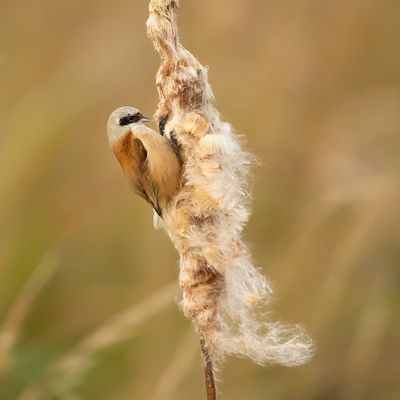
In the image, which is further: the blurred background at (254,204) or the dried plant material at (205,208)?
the blurred background at (254,204)

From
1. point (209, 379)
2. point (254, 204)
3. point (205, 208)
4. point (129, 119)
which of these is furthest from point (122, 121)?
point (254, 204)

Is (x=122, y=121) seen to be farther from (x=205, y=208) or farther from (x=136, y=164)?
(x=205, y=208)

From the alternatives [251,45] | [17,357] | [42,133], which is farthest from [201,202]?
[251,45]

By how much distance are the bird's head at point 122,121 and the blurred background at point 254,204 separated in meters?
0.44

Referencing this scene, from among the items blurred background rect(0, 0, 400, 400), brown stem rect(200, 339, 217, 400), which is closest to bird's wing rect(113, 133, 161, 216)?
brown stem rect(200, 339, 217, 400)

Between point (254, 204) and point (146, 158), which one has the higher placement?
point (254, 204)

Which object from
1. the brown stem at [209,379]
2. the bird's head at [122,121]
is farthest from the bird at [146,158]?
the brown stem at [209,379]

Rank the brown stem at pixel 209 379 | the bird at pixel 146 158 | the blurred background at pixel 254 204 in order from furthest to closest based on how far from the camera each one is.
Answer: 1. the blurred background at pixel 254 204
2. the bird at pixel 146 158
3. the brown stem at pixel 209 379

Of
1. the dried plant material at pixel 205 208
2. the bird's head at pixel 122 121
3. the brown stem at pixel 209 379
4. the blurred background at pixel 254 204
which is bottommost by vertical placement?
the brown stem at pixel 209 379

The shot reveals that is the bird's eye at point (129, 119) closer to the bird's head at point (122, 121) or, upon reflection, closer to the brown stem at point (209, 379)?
the bird's head at point (122, 121)

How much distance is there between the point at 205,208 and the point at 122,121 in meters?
0.21

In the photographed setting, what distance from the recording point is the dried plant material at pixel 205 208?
986 millimetres

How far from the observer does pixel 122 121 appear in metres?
1.14

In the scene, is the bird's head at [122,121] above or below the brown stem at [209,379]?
above
